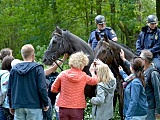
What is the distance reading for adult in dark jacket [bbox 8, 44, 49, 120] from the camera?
6324mm

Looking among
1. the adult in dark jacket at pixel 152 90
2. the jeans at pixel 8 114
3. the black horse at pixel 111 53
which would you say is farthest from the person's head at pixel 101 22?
the jeans at pixel 8 114

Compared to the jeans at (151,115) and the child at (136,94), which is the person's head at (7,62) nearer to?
the child at (136,94)

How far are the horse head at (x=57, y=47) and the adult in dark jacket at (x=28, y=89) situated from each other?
7.20ft

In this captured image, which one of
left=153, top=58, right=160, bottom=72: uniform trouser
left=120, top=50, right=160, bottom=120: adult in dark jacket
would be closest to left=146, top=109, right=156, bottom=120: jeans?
left=120, top=50, right=160, bottom=120: adult in dark jacket

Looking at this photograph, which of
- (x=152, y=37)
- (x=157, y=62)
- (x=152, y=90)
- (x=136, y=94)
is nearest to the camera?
(x=136, y=94)

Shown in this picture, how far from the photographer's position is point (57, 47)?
8648 mm

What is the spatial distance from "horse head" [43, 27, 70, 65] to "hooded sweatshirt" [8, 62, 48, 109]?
7.30 feet

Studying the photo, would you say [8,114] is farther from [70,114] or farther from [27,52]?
[27,52]

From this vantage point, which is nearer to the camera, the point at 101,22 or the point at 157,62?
the point at 157,62

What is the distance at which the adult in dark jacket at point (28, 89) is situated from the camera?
6324 mm

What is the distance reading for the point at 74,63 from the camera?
21.4ft

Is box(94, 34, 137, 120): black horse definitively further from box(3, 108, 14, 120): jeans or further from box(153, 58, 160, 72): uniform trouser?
box(3, 108, 14, 120): jeans

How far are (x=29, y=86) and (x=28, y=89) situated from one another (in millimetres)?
54

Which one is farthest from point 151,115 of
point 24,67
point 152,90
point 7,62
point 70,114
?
point 7,62
